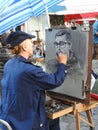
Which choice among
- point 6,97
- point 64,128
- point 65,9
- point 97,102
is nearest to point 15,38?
point 6,97

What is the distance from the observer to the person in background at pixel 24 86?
9.05 ft

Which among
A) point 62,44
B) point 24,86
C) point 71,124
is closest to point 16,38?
point 24,86

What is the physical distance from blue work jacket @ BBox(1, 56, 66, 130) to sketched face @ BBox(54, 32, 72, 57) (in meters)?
0.33

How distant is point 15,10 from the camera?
3.23 metres

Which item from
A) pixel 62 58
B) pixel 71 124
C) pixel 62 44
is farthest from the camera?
pixel 71 124

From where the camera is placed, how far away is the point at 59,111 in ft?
9.89

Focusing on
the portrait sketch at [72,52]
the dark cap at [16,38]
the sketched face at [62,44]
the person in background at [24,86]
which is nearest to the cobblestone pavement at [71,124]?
the portrait sketch at [72,52]

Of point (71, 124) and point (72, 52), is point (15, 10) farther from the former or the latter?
point (71, 124)

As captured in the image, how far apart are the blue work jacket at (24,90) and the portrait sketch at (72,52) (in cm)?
27

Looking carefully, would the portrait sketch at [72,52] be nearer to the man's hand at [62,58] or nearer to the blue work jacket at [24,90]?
the man's hand at [62,58]

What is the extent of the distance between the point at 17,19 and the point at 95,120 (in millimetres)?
2515

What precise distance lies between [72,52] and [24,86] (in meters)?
0.63

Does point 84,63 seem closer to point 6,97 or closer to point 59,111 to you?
point 59,111

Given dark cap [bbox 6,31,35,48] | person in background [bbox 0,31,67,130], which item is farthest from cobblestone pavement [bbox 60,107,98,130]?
dark cap [bbox 6,31,35,48]
